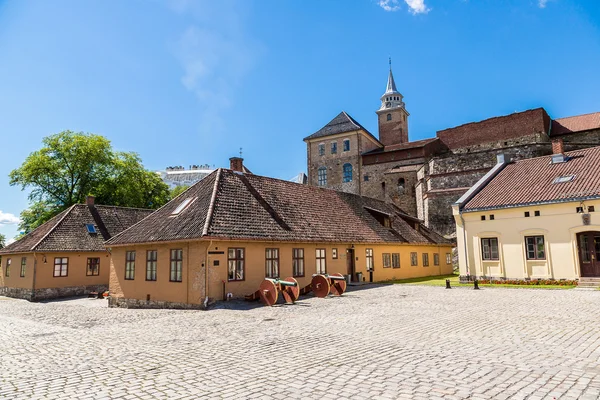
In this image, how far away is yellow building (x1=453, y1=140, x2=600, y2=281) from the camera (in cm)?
1992

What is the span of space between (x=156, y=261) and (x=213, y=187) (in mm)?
4001

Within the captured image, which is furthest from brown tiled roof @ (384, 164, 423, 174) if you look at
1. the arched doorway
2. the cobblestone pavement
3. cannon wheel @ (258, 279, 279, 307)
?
cannon wheel @ (258, 279, 279, 307)

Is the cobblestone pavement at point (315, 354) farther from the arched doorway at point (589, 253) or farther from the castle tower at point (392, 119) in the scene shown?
the castle tower at point (392, 119)

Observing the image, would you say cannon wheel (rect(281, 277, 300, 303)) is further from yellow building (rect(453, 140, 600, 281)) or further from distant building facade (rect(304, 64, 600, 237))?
distant building facade (rect(304, 64, 600, 237))

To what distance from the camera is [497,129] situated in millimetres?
49938

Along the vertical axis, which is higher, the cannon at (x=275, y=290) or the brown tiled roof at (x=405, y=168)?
the brown tiled roof at (x=405, y=168)

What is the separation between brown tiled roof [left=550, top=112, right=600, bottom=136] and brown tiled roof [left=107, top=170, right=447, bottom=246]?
114 feet

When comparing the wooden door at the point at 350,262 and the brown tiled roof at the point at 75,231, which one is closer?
the wooden door at the point at 350,262

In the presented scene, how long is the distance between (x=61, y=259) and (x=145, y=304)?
1161cm

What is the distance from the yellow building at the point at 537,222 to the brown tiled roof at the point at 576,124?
29.1m

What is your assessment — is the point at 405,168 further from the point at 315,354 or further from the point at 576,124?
the point at 315,354

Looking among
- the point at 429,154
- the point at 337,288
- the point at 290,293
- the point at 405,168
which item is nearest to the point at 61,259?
the point at 290,293

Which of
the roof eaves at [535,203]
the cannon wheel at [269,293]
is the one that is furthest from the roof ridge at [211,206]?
the roof eaves at [535,203]

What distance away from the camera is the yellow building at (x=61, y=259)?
80.4 ft
